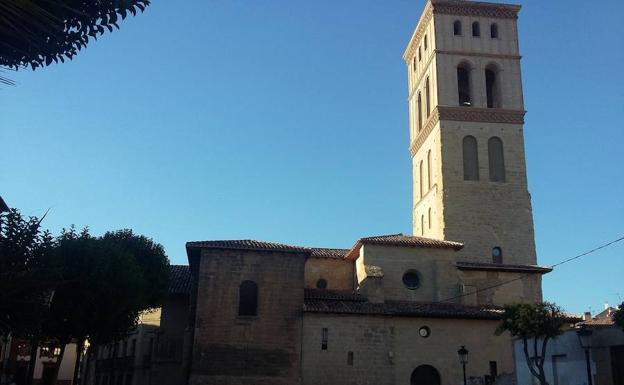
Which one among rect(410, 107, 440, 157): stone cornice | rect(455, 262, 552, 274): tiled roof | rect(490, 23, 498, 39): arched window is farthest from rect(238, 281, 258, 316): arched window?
rect(490, 23, 498, 39): arched window

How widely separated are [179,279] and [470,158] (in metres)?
17.6

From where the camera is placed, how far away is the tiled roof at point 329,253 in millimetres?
31812

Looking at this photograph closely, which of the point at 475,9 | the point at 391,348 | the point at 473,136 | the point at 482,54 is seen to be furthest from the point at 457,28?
the point at 391,348

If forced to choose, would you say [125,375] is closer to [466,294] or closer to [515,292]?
[466,294]

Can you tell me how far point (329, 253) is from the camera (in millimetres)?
32125

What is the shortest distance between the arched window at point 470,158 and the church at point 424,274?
3.2 inches

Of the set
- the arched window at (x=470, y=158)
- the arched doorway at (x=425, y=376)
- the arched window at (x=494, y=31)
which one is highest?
the arched window at (x=494, y=31)

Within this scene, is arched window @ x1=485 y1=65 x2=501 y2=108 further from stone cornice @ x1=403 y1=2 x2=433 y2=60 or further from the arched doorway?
the arched doorway

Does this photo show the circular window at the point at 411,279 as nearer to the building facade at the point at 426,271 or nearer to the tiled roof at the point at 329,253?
the building facade at the point at 426,271

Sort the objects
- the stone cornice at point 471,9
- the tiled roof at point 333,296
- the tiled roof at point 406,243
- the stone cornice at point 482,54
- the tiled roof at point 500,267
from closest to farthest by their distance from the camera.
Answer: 1. the tiled roof at point 333,296
2. the tiled roof at point 406,243
3. the tiled roof at point 500,267
4. the stone cornice at point 482,54
5. the stone cornice at point 471,9

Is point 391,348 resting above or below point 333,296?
below

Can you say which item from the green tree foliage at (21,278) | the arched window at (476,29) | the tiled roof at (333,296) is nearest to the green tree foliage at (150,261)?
the tiled roof at (333,296)

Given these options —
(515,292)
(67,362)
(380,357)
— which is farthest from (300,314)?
(67,362)

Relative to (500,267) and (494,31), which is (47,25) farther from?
(494,31)
